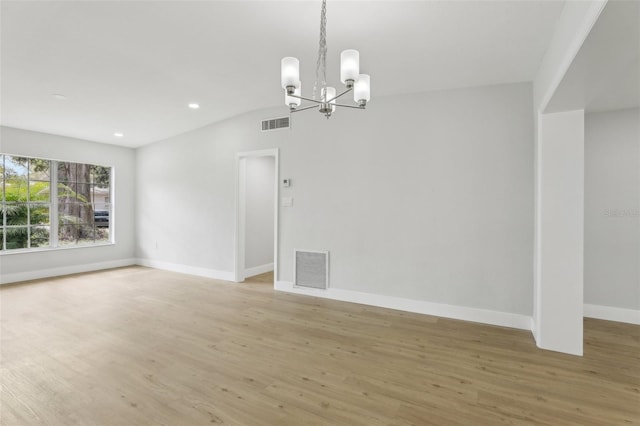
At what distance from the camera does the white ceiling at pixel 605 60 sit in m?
1.42

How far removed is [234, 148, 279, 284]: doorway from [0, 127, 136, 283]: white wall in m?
3.09

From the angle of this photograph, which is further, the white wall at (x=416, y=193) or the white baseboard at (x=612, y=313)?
the white baseboard at (x=612, y=313)

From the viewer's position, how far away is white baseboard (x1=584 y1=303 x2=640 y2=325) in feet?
12.0

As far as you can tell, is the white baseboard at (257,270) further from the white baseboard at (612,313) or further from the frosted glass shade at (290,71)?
the white baseboard at (612,313)

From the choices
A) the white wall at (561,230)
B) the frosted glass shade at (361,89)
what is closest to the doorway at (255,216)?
the frosted glass shade at (361,89)

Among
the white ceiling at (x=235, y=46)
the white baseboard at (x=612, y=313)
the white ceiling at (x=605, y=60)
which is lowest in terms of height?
the white baseboard at (x=612, y=313)

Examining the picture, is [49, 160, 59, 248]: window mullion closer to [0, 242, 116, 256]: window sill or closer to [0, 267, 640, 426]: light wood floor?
[0, 242, 116, 256]: window sill

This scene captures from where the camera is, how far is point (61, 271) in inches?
232

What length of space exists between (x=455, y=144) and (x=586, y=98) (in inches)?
54.1

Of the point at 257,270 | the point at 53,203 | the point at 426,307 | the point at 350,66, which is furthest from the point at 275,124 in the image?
the point at 53,203

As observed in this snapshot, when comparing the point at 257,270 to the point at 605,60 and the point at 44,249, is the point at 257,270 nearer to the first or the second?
the point at 44,249

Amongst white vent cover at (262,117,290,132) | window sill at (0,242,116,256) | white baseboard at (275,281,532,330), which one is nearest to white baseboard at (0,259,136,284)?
window sill at (0,242,116,256)

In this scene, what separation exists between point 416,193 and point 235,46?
8.89 feet

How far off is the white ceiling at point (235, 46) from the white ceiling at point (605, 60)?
593mm
